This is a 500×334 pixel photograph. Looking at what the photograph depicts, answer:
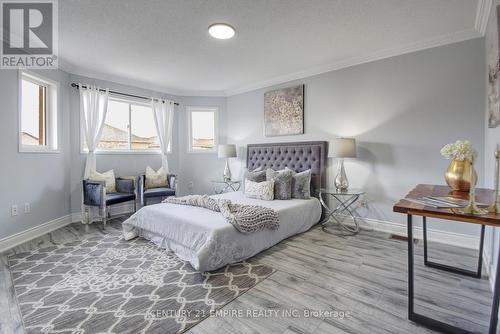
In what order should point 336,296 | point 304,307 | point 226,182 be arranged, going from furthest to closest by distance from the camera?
point 226,182 < point 336,296 < point 304,307

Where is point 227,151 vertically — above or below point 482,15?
below

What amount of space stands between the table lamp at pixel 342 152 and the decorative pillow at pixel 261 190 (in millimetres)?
996

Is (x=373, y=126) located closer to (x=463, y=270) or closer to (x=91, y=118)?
(x=463, y=270)

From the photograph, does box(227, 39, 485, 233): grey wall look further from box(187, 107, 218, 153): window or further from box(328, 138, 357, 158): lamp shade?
box(187, 107, 218, 153): window

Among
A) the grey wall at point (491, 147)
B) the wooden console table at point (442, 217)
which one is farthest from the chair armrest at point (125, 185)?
the grey wall at point (491, 147)

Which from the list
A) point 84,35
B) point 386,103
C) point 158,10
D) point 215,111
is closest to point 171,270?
point 158,10

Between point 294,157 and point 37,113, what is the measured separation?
4.11m

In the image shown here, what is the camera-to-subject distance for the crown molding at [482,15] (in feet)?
7.38

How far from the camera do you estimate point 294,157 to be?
4.19 metres

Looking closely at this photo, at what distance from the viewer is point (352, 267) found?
2357 millimetres

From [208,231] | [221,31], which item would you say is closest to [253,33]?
[221,31]

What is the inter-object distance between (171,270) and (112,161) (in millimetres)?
3027

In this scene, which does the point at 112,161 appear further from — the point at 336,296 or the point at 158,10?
the point at 336,296

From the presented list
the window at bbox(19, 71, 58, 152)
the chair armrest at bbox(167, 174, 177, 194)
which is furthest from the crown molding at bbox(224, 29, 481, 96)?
the window at bbox(19, 71, 58, 152)
